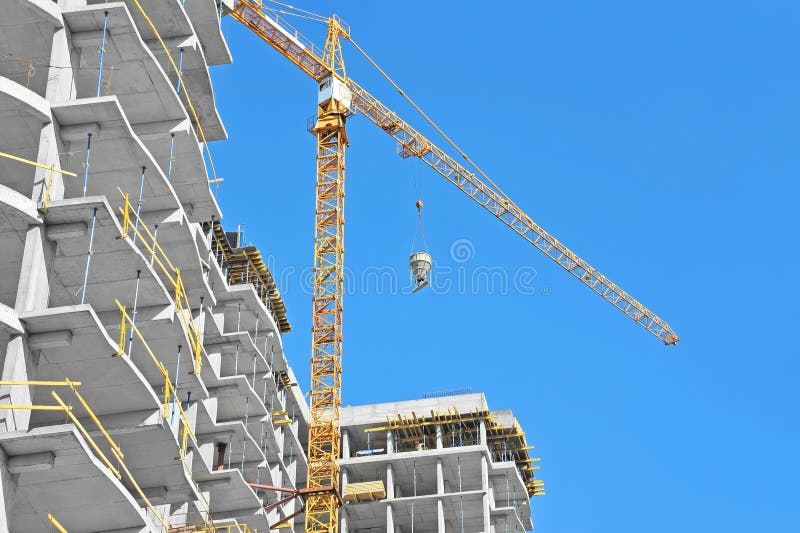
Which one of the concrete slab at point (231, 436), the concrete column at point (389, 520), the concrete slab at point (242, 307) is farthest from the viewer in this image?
the concrete column at point (389, 520)

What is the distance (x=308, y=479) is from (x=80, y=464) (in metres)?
42.7

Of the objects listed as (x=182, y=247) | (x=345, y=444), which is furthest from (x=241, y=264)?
(x=182, y=247)

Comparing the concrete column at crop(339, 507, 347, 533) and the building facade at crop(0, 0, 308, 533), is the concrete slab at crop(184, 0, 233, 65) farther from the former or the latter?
the concrete column at crop(339, 507, 347, 533)

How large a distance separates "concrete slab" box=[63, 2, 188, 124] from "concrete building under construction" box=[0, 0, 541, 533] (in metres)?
0.06

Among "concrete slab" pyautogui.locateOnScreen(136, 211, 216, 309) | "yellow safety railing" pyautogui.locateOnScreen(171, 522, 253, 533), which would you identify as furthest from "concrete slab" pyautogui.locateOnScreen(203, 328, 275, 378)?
"concrete slab" pyautogui.locateOnScreen(136, 211, 216, 309)

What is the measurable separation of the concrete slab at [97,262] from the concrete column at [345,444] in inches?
1601

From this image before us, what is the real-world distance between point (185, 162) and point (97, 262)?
26.5ft

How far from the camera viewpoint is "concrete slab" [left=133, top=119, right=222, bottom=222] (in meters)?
38.8

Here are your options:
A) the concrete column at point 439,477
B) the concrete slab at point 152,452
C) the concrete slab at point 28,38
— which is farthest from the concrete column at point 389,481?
the concrete slab at point 28,38

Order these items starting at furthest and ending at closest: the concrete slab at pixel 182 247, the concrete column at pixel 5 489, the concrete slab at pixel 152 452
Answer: the concrete slab at pixel 182 247
the concrete slab at pixel 152 452
the concrete column at pixel 5 489

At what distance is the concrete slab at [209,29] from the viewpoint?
43.4m

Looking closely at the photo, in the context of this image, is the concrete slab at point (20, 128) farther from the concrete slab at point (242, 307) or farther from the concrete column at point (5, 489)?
the concrete slab at point (242, 307)

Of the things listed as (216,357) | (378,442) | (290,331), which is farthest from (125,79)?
(378,442)

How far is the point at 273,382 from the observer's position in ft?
203
